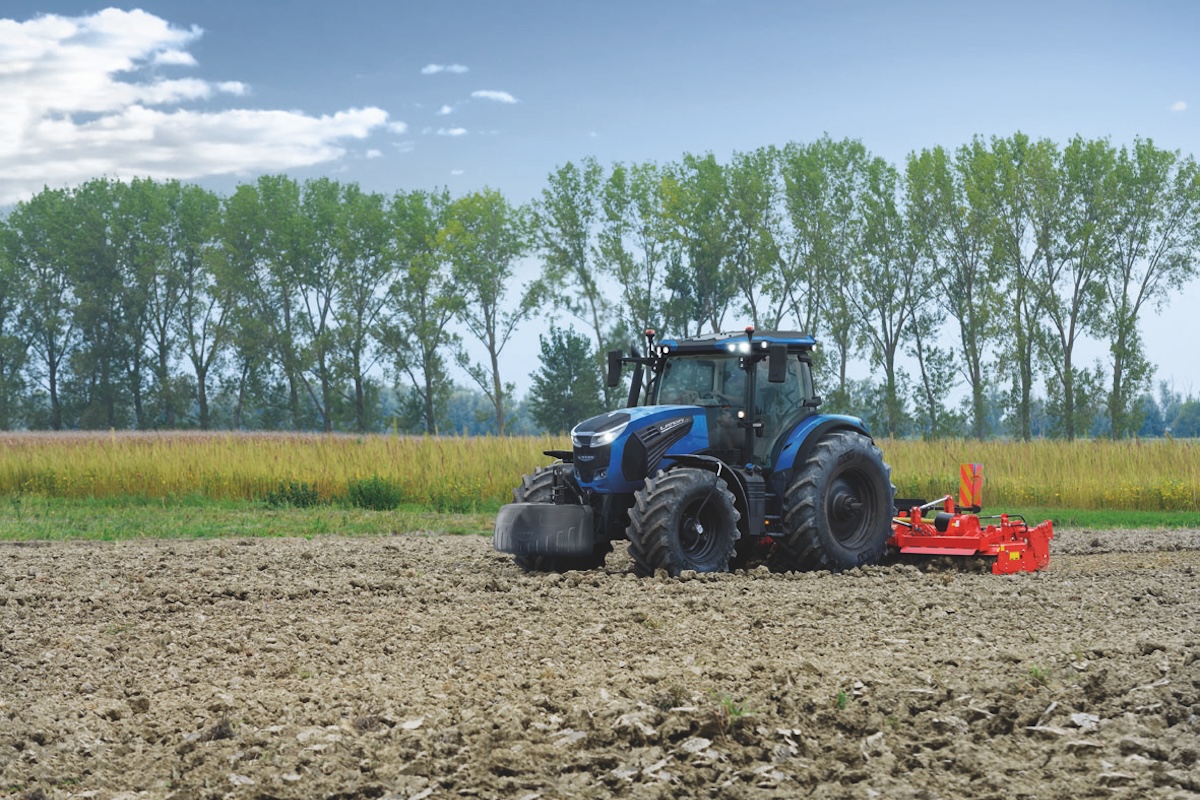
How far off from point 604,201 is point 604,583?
4281cm

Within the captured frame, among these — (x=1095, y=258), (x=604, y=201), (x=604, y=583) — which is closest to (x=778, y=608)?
(x=604, y=583)

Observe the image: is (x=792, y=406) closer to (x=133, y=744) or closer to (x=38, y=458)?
(x=133, y=744)

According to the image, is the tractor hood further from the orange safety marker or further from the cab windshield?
the orange safety marker

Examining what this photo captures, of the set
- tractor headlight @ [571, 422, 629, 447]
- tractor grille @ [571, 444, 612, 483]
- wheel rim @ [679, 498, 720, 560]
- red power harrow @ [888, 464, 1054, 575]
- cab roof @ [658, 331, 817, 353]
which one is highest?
cab roof @ [658, 331, 817, 353]

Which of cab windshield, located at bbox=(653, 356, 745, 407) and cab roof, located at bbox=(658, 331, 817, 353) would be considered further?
cab windshield, located at bbox=(653, 356, 745, 407)

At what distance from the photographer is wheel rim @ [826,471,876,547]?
11352 mm

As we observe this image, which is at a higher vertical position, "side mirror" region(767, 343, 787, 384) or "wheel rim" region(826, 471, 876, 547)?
"side mirror" region(767, 343, 787, 384)

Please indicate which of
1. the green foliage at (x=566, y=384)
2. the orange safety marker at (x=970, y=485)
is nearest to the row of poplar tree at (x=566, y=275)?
the green foliage at (x=566, y=384)

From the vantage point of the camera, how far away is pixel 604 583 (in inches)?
401

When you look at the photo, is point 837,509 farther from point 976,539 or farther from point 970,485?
point 970,485

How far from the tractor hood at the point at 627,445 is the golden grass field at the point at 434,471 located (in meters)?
9.58

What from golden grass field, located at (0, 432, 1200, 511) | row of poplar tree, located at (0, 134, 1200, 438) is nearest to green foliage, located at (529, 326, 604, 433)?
row of poplar tree, located at (0, 134, 1200, 438)

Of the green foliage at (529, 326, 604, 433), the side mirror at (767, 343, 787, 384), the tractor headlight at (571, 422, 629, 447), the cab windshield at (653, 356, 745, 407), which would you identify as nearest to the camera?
the side mirror at (767, 343, 787, 384)

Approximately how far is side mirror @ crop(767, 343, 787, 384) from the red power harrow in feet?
8.48
